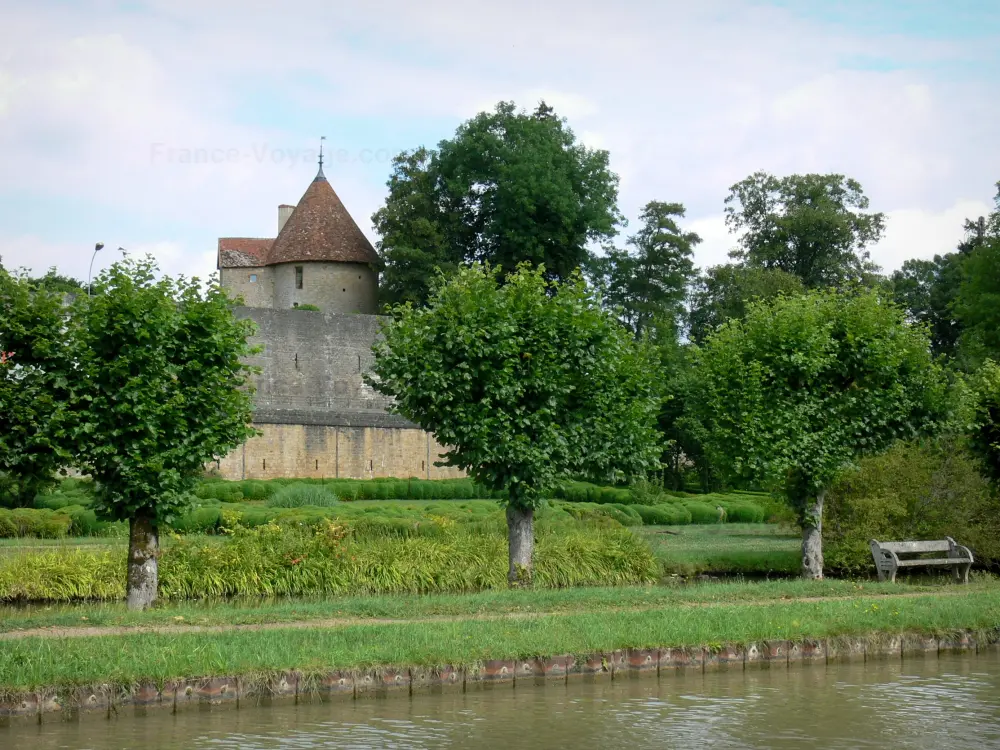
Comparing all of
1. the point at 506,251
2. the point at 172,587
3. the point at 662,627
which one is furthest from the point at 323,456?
the point at 662,627

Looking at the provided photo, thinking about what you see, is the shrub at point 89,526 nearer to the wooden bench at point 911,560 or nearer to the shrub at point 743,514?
the wooden bench at point 911,560

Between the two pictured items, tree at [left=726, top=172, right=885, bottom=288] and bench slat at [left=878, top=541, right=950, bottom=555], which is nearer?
bench slat at [left=878, top=541, right=950, bottom=555]

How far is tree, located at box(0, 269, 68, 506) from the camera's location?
14945 millimetres

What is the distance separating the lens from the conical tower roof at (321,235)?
6112 centimetres

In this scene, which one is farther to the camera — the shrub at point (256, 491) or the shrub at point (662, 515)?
the shrub at point (256, 491)

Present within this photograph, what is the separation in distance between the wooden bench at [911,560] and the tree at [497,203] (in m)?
33.4

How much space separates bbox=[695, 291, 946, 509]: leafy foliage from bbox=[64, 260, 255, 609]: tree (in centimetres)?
843

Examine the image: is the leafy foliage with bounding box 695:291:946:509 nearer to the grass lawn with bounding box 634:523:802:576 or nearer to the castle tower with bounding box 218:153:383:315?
the grass lawn with bounding box 634:523:802:576

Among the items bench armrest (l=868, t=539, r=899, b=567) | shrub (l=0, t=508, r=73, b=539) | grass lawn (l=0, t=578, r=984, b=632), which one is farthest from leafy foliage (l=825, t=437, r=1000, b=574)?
shrub (l=0, t=508, r=73, b=539)

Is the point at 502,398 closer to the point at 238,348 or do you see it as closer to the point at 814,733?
the point at 238,348

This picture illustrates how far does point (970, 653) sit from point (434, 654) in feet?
22.4

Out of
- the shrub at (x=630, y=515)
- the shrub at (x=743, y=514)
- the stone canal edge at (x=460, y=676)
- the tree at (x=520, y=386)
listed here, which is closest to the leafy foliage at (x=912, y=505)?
the tree at (x=520, y=386)

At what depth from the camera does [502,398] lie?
17.7m

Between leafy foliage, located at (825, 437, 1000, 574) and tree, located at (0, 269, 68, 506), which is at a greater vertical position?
tree, located at (0, 269, 68, 506)
